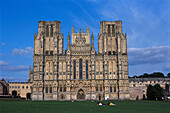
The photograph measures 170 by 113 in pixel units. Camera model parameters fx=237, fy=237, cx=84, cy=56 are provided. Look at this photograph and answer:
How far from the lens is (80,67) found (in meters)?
96.6

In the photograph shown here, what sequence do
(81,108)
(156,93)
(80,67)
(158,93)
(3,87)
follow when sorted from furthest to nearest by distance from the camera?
(3,87)
(80,67)
(156,93)
(158,93)
(81,108)

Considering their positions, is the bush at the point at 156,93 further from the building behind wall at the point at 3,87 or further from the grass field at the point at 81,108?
the building behind wall at the point at 3,87

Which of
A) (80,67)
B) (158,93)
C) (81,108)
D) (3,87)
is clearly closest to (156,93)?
(158,93)

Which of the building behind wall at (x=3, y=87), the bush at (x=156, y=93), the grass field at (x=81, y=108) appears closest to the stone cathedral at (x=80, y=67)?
the bush at (x=156, y=93)

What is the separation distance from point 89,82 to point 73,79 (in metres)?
6.53

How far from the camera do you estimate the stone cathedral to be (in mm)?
94500

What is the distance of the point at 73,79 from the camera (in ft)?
312

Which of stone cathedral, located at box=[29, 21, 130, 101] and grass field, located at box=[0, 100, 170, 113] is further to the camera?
stone cathedral, located at box=[29, 21, 130, 101]

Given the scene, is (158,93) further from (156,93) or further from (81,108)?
(81,108)

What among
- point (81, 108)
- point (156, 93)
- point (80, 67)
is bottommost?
point (156, 93)

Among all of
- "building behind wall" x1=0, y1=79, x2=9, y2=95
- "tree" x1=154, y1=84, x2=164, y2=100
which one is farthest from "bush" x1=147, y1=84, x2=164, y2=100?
"building behind wall" x1=0, y1=79, x2=9, y2=95

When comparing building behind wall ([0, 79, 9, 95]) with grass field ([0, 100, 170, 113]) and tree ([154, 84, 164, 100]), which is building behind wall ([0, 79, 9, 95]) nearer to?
tree ([154, 84, 164, 100])

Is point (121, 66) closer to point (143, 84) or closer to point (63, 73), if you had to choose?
point (63, 73)

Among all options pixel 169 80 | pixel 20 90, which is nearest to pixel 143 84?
pixel 169 80
